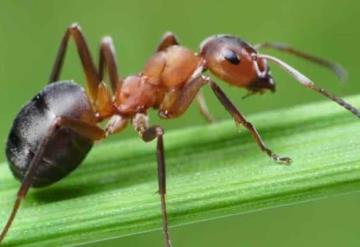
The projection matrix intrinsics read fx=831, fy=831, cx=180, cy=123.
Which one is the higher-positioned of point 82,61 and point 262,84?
point 82,61

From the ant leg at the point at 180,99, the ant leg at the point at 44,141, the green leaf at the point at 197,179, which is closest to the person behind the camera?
the green leaf at the point at 197,179

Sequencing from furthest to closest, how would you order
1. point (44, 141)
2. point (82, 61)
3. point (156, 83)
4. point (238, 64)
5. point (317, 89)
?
point (156, 83) < point (82, 61) < point (238, 64) < point (317, 89) < point (44, 141)

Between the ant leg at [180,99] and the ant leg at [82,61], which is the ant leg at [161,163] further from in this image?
the ant leg at [82,61]

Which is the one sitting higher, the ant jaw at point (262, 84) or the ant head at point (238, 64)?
the ant head at point (238, 64)

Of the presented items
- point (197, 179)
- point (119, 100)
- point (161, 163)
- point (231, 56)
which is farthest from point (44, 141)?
point (231, 56)

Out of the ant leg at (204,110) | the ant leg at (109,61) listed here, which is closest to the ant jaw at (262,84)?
the ant leg at (204,110)

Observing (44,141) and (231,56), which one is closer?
(44,141)

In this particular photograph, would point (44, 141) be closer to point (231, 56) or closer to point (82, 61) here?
point (82, 61)

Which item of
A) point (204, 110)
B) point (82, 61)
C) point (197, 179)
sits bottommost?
point (204, 110)
